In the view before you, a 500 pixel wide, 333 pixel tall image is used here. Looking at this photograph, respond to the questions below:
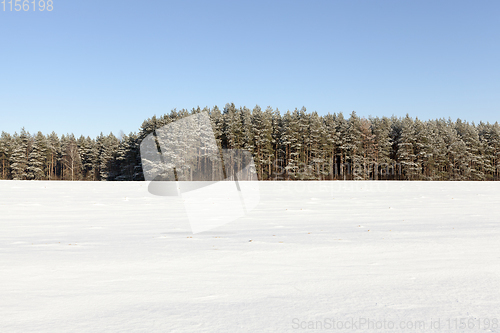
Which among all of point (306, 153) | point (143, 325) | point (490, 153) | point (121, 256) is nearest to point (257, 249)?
point (121, 256)

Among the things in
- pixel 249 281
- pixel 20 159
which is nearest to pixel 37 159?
pixel 20 159

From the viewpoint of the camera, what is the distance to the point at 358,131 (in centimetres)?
5938

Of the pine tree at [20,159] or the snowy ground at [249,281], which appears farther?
the pine tree at [20,159]

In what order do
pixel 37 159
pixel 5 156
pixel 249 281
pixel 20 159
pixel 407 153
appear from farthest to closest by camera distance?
1. pixel 5 156
2. pixel 37 159
3. pixel 20 159
4. pixel 407 153
5. pixel 249 281

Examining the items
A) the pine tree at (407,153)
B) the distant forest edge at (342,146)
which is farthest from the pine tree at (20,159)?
the pine tree at (407,153)

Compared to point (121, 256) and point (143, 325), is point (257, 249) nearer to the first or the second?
point (121, 256)

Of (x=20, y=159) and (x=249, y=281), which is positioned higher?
(x=20, y=159)

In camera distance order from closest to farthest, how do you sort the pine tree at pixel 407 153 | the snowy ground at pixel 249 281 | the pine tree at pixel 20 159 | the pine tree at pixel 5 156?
the snowy ground at pixel 249 281 → the pine tree at pixel 407 153 → the pine tree at pixel 20 159 → the pine tree at pixel 5 156

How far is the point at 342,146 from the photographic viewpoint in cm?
6003

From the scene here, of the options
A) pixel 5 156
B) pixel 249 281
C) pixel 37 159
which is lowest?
pixel 249 281

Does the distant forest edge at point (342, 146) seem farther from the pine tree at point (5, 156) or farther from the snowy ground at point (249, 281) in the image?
the snowy ground at point (249, 281)

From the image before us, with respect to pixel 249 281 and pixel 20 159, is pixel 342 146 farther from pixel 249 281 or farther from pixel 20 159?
pixel 20 159

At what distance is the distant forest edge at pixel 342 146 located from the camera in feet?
188

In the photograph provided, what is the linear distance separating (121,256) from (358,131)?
5951cm
